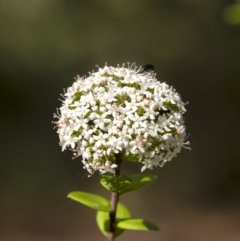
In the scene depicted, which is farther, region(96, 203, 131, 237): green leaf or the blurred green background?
the blurred green background

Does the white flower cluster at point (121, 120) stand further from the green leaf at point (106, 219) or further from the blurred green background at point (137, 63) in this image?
the blurred green background at point (137, 63)

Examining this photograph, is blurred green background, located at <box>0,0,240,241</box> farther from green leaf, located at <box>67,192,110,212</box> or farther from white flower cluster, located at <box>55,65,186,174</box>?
white flower cluster, located at <box>55,65,186,174</box>
